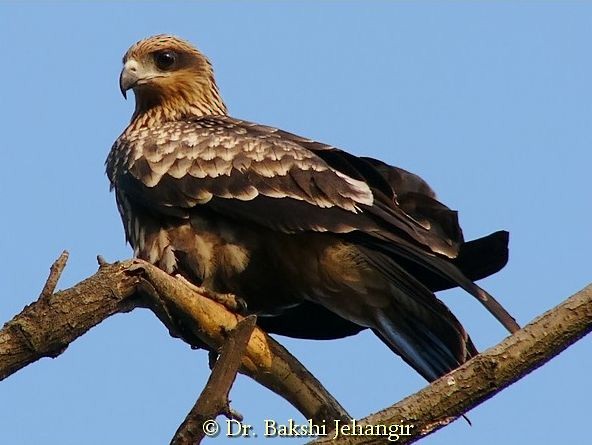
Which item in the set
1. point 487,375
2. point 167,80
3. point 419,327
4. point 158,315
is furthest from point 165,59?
point 487,375

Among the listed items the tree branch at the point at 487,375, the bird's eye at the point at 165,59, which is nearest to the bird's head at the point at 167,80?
the bird's eye at the point at 165,59

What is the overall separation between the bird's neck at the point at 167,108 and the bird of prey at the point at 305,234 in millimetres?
775

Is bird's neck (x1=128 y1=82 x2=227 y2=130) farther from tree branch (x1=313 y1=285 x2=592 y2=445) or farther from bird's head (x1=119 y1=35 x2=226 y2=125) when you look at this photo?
tree branch (x1=313 y1=285 x2=592 y2=445)

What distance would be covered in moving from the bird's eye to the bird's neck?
239 mm

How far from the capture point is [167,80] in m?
8.38

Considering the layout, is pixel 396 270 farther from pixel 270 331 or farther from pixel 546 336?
pixel 546 336

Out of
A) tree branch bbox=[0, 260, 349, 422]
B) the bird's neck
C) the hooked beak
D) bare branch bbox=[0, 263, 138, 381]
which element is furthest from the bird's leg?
the hooked beak

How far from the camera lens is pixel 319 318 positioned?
7.41 m

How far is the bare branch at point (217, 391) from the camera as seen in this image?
16.4 feet

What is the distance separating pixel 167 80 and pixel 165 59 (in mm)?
194

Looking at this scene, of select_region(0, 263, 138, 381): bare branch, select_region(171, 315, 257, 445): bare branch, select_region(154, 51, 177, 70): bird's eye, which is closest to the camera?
select_region(171, 315, 257, 445): bare branch

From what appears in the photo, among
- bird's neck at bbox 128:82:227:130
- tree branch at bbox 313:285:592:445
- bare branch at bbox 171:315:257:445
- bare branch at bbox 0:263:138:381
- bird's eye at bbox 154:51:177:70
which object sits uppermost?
bird's eye at bbox 154:51:177:70

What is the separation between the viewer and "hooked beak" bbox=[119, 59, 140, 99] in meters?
8.08

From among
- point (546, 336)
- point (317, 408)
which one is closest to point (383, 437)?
point (546, 336)
